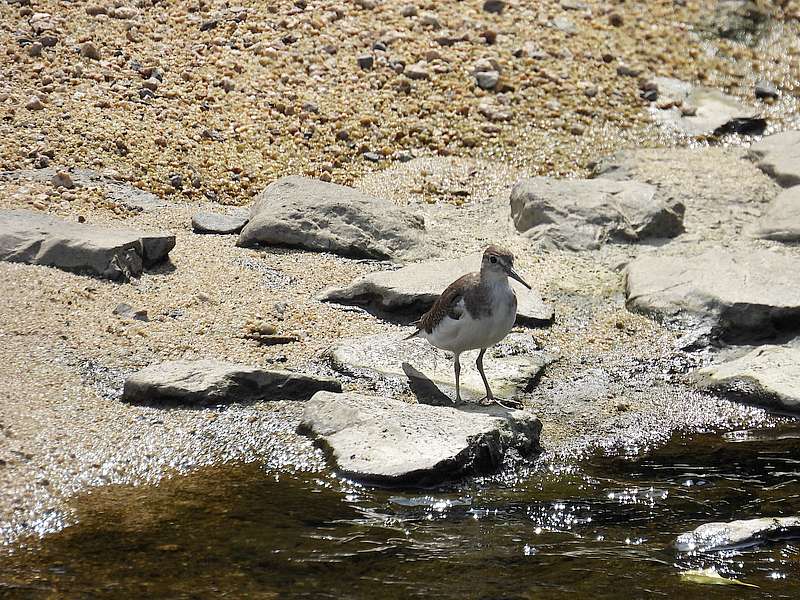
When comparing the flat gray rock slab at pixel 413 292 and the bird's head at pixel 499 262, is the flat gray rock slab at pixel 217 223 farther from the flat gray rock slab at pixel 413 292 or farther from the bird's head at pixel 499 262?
the bird's head at pixel 499 262

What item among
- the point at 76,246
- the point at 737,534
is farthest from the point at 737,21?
the point at 737,534

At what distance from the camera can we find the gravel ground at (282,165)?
Result: 24.8ft

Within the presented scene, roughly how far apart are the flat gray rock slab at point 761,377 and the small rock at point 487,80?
230 inches

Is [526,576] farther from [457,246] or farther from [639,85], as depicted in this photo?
[639,85]

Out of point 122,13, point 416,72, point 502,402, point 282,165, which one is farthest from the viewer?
point 122,13

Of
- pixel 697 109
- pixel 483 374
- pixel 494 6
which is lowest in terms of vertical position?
pixel 483 374

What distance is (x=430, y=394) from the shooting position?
8453 millimetres

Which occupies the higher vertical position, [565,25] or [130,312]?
[565,25]

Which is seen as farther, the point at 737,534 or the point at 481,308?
the point at 481,308

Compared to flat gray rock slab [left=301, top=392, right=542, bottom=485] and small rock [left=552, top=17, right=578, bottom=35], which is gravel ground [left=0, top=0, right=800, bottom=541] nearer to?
small rock [left=552, top=17, right=578, bottom=35]

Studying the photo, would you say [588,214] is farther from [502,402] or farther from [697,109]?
[697,109]

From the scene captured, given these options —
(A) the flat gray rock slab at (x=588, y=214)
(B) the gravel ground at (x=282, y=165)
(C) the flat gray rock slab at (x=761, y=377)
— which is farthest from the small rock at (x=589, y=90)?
(C) the flat gray rock slab at (x=761, y=377)

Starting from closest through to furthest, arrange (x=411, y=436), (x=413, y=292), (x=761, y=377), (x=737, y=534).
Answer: (x=737, y=534) → (x=411, y=436) → (x=761, y=377) → (x=413, y=292)

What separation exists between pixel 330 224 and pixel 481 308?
2942mm
